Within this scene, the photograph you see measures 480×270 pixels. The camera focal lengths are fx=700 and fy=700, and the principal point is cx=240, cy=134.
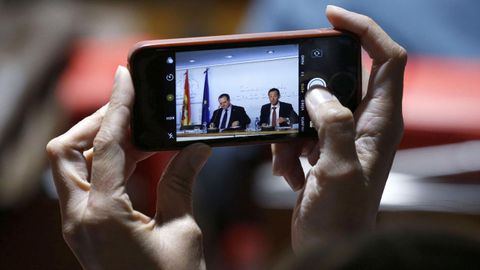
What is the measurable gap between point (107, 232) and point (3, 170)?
51 centimetres

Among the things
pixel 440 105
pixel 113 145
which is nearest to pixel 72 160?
pixel 113 145

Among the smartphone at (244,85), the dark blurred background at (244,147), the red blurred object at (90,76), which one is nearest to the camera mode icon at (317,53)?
the smartphone at (244,85)

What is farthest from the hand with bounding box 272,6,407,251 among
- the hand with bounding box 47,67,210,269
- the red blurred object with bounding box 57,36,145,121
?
the red blurred object with bounding box 57,36,145,121

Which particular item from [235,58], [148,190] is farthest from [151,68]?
[148,190]

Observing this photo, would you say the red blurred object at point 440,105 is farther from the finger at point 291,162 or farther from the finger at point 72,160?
the finger at point 72,160

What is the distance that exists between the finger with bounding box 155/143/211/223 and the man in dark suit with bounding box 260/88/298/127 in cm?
7

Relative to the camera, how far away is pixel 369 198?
2.20 ft

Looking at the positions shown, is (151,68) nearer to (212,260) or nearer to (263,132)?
(263,132)

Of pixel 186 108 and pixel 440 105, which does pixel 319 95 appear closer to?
pixel 186 108

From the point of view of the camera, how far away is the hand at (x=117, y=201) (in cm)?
63

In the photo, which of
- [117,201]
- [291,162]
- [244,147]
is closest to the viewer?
[117,201]

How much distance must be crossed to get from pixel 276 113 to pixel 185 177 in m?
0.11

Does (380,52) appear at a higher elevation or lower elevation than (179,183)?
higher

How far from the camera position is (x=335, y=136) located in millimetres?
632
